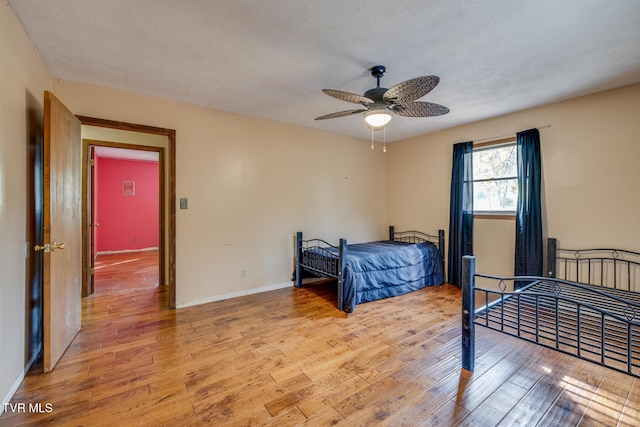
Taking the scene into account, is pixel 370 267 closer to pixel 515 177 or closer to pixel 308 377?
pixel 308 377

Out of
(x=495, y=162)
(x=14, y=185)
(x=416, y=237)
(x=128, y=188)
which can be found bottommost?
(x=416, y=237)

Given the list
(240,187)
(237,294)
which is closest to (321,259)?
(237,294)

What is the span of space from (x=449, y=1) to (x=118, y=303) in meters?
4.47

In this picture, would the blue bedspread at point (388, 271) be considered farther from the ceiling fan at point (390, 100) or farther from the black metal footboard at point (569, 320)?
the ceiling fan at point (390, 100)

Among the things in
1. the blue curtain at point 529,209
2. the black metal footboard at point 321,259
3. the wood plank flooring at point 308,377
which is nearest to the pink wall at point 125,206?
the wood plank flooring at point 308,377

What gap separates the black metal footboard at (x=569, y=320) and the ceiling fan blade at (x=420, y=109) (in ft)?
4.30

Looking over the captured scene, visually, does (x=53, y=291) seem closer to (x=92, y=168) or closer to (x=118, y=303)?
(x=118, y=303)

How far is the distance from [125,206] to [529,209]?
8.28 metres

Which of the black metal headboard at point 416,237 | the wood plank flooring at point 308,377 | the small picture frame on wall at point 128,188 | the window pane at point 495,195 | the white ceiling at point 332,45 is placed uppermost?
the white ceiling at point 332,45

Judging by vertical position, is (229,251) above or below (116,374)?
above

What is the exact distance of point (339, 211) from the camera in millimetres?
4832

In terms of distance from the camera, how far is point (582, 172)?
3195 millimetres

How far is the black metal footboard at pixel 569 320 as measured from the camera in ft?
5.73

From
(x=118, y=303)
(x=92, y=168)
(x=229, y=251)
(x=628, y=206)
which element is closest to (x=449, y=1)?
(x=628, y=206)
